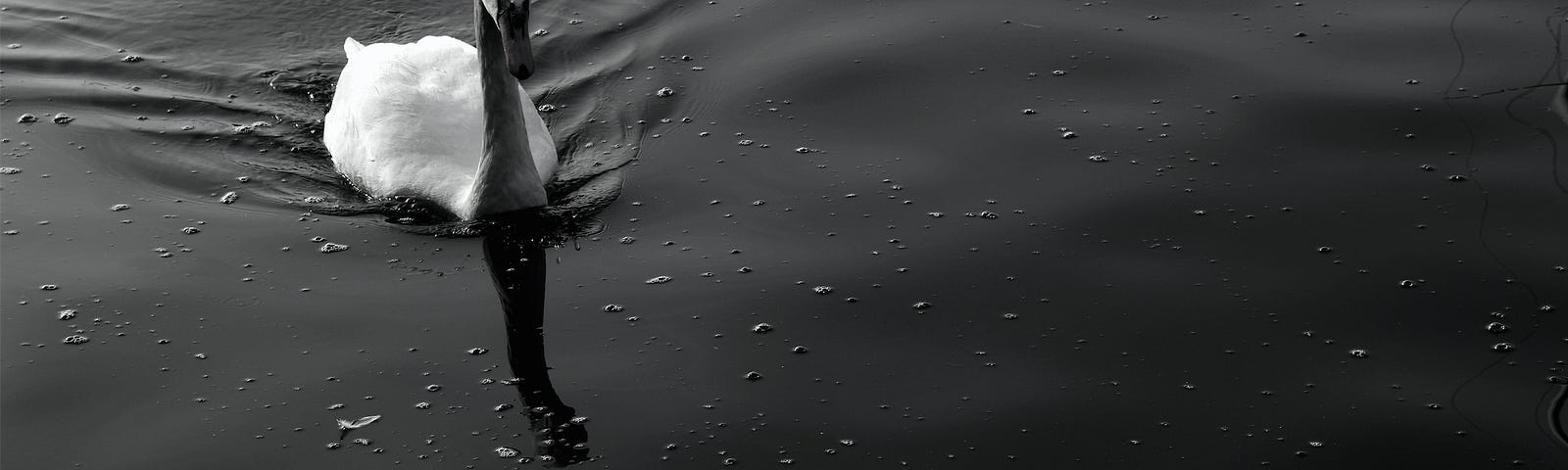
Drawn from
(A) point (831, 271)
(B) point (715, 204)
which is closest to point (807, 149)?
(B) point (715, 204)

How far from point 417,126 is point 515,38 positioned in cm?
168

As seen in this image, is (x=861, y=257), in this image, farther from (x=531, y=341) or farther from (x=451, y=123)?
(x=451, y=123)

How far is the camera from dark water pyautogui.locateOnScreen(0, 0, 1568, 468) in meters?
7.21

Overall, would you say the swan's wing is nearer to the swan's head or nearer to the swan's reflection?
the swan's reflection

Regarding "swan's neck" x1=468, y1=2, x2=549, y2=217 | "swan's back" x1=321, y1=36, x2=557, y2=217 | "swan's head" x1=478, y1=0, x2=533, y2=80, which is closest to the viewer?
"swan's head" x1=478, y1=0, x2=533, y2=80

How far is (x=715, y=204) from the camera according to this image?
920cm

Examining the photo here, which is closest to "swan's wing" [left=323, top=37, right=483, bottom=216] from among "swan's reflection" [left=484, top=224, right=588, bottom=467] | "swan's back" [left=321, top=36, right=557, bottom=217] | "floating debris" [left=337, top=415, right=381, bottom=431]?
"swan's back" [left=321, top=36, right=557, bottom=217]

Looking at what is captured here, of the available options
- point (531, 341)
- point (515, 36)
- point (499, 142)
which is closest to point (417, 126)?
point (499, 142)

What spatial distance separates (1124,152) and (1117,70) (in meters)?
1.26

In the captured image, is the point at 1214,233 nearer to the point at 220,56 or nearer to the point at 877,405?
the point at 877,405

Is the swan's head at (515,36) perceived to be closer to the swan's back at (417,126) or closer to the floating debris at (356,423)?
the swan's back at (417,126)

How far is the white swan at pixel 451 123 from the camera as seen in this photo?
8.93 metres

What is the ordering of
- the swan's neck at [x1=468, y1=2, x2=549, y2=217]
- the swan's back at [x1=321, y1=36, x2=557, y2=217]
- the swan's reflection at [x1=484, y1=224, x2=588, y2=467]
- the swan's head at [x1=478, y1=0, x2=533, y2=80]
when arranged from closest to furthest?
1. the swan's reflection at [x1=484, y1=224, x2=588, y2=467]
2. the swan's head at [x1=478, y1=0, x2=533, y2=80]
3. the swan's neck at [x1=468, y1=2, x2=549, y2=217]
4. the swan's back at [x1=321, y1=36, x2=557, y2=217]

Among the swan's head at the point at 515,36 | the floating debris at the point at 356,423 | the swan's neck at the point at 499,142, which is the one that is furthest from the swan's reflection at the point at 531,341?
the swan's head at the point at 515,36
